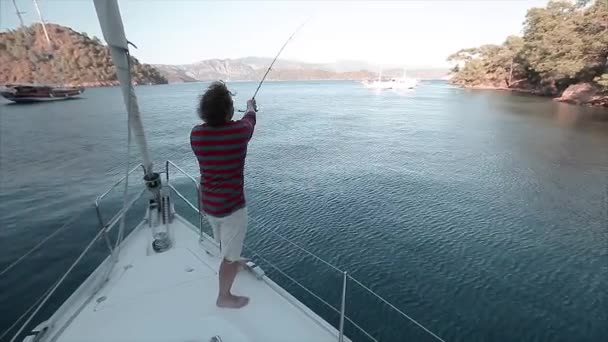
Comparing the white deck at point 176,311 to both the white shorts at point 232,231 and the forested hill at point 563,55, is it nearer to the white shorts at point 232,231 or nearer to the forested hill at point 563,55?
the white shorts at point 232,231

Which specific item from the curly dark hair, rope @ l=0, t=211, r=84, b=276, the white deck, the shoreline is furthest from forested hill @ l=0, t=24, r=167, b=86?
the curly dark hair

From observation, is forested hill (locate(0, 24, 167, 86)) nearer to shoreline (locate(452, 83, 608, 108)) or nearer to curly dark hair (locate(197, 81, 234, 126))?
shoreline (locate(452, 83, 608, 108))

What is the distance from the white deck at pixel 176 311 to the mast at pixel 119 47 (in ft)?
5.26

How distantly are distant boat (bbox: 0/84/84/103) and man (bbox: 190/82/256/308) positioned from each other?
61339mm

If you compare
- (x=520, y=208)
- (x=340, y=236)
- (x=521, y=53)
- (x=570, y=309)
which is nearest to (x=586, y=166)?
(x=520, y=208)

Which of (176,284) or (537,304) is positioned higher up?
(176,284)

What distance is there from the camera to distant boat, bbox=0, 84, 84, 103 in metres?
46.7

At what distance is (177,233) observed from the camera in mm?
4266

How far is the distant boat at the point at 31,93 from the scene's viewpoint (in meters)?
46.7

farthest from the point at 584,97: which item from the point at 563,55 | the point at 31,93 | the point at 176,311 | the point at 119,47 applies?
the point at 31,93

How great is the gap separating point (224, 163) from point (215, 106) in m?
0.42

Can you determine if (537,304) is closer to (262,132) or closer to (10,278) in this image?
(10,278)

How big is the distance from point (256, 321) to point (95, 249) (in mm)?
7443

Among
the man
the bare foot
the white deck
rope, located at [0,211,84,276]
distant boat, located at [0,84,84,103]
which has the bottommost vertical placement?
distant boat, located at [0,84,84,103]
